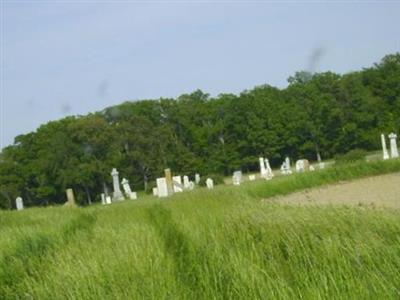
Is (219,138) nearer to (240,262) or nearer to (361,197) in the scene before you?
(361,197)

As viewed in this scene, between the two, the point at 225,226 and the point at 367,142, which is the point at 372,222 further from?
the point at 367,142

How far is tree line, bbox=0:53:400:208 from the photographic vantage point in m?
72.8

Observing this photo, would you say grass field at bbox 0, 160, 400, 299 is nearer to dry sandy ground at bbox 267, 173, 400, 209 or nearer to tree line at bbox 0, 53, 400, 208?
dry sandy ground at bbox 267, 173, 400, 209

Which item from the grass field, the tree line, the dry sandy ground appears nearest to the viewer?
the grass field

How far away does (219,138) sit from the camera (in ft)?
265

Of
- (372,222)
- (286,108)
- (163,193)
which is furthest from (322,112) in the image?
(372,222)

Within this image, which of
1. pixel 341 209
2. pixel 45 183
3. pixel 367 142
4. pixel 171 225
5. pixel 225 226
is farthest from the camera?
pixel 45 183

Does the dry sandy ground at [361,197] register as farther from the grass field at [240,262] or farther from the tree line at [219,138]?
the tree line at [219,138]

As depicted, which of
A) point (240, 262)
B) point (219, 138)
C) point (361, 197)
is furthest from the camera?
point (219, 138)

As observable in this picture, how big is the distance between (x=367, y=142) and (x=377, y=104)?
6.58 m

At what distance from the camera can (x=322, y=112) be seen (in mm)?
74562

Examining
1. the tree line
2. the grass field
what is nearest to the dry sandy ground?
the grass field

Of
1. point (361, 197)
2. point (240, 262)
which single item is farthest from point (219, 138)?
point (240, 262)

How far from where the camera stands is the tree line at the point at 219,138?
239 ft
